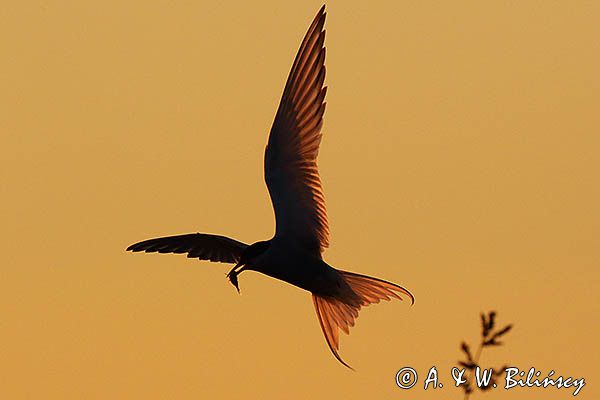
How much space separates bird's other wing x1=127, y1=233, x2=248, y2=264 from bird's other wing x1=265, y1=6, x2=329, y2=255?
141 cm

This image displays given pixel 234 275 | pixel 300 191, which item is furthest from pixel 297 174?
pixel 234 275

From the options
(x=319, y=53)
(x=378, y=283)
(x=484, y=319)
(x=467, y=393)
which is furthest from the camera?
(x=378, y=283)

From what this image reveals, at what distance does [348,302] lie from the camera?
1413 cm

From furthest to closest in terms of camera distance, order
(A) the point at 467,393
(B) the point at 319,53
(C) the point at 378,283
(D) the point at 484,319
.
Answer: (C) the point at 378,283 → (B) the point at 319,53 → (D) the point at 484,319 → (A) the point at 467,393

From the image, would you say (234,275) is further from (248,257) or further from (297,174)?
(297,174)

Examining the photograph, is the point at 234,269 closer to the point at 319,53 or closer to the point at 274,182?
the point at 274,182

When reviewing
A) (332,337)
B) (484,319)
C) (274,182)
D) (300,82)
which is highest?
(300,82)

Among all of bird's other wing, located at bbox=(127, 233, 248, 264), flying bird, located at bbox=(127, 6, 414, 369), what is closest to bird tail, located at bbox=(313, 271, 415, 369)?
flying bird, located at bbox=(127, 6, 414, 369)

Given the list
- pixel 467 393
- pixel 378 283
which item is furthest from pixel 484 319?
pixel 378 283

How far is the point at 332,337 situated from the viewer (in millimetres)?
14602

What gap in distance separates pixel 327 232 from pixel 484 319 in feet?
29.9

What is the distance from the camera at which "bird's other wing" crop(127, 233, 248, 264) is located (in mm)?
14695

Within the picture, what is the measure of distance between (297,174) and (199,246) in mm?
2135

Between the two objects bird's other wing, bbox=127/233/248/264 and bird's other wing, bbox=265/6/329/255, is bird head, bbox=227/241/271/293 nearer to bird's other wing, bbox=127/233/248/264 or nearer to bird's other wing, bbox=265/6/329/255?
bird's other wing, bbox=265/6/329/255
